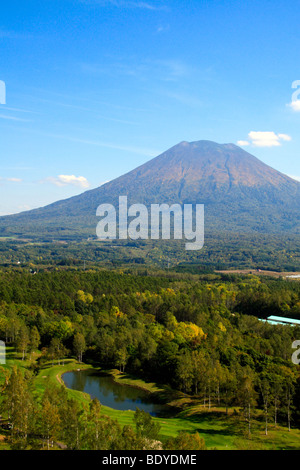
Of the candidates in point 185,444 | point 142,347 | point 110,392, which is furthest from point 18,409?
point 142,347

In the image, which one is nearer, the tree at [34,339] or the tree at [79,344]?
the tree at [34,339]

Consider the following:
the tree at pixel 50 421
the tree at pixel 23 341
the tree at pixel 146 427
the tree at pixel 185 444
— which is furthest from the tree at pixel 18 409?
the tree at pixel 23 341

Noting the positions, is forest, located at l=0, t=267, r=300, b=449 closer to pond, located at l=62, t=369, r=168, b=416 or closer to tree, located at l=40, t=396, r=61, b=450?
tree, located at l=40, t=396, r=61, b=450

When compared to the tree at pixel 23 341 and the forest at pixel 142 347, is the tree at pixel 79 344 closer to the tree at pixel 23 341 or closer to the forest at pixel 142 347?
the forest at pixel 142 347

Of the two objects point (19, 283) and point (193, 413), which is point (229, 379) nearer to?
point (193, 413)

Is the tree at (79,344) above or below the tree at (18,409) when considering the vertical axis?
below

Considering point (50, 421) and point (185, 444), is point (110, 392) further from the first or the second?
point (185, 444)
